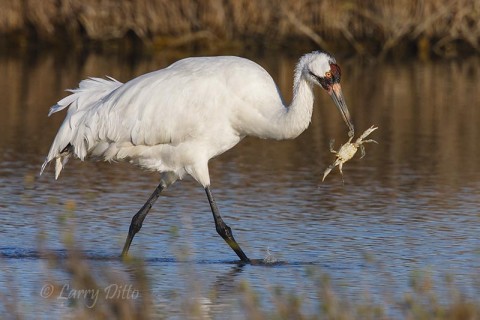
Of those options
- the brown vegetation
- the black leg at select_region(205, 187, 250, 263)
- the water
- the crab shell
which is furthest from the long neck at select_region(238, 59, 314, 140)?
the brown vegetation

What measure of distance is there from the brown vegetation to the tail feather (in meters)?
11.6

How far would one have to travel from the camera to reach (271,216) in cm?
959

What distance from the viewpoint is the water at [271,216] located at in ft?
24.2

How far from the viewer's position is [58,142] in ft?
28.2

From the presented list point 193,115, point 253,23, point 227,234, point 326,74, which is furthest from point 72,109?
point 253,23

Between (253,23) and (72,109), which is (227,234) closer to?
(72,109)

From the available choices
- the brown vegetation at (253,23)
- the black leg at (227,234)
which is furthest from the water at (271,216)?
the brown vegetation at (253,23)

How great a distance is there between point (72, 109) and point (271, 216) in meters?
1.73

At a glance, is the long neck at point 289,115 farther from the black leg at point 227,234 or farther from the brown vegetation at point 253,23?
the brown vegetation at point 253,23

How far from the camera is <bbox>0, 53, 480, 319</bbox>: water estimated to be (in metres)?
7.39

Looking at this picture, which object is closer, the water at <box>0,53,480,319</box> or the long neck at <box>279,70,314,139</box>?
the water at <box>0,53,480,319</box>

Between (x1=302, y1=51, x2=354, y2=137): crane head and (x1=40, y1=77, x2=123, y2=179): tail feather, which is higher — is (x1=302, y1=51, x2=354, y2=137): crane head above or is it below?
above

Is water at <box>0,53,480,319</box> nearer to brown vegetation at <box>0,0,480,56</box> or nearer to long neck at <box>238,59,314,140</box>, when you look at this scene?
long neck at <box>238,59,314,140</box>

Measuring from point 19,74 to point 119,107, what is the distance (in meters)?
9.91
